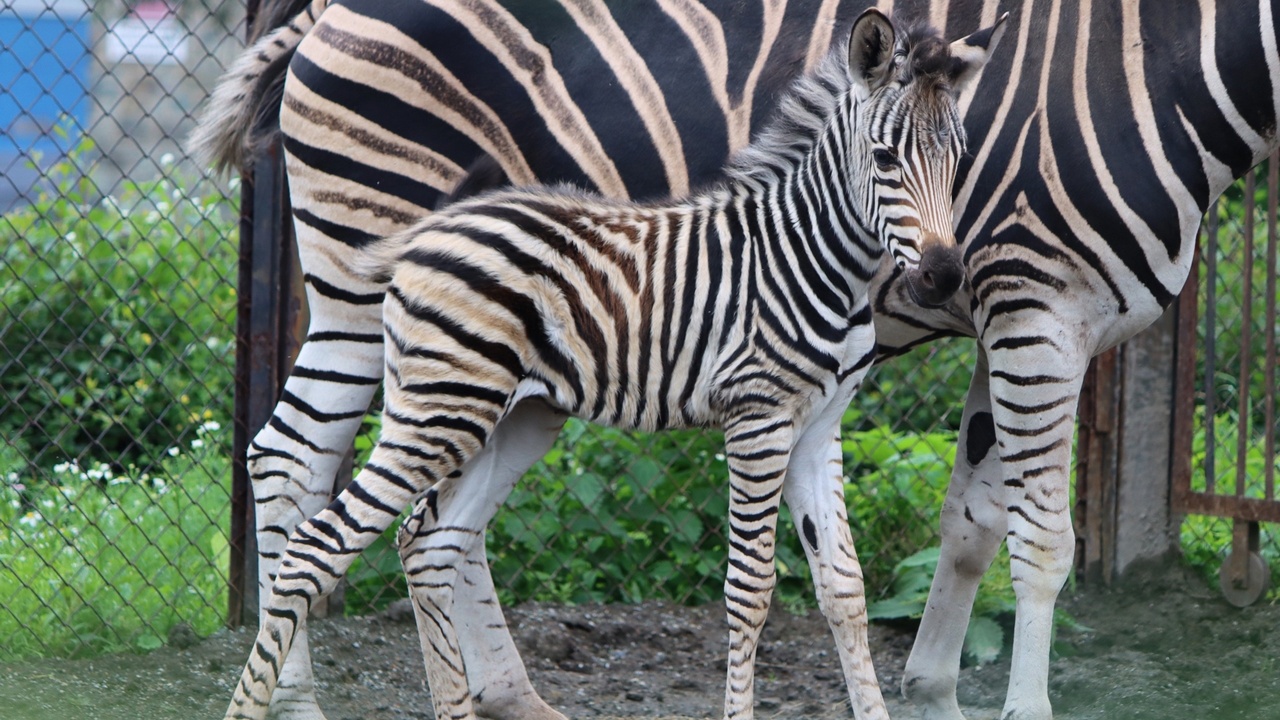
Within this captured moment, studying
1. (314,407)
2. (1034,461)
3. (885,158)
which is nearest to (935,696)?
(1034,461)

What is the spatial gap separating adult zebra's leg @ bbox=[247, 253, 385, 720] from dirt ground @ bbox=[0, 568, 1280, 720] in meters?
0.70

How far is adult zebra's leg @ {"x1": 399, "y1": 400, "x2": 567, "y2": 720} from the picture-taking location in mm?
4223

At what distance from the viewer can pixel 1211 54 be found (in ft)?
14.1

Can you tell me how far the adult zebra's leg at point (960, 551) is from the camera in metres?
4.77

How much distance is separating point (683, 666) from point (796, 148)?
8.30 feet

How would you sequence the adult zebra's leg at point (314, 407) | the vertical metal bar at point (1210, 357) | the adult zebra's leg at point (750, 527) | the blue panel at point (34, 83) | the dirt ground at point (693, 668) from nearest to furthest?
the adult zebra's leg at point (750, 527) < the adult zebra's leg at point (314, 407) < the dirt ground at point (693, 668) < the vertical metal bar at point (1210, 357) < the blue panel at point (34, 83)

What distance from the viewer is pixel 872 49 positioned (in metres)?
3.88

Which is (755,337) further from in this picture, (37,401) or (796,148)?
(37,401)

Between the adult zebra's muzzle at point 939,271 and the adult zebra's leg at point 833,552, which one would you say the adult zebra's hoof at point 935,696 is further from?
the adult zebra's muzzle at point 939,271

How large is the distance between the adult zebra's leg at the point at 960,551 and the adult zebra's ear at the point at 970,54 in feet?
3.89

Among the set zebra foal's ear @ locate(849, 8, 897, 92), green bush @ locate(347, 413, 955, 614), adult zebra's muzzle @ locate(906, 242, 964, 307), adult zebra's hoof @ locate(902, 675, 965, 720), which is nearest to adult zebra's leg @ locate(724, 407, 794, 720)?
adult zebra's muzzle @ locate(906, 242, 964, 307)

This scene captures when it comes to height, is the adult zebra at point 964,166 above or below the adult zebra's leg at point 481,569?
above

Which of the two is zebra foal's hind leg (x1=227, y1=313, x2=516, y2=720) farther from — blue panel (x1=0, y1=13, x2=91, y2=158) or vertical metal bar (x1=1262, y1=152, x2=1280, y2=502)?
blue panel (x1=0, y1=13, x2=91, y2=158)

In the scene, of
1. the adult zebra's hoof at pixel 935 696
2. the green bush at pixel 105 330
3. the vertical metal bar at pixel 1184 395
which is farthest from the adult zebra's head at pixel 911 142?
the green bush at pixel 105 330
